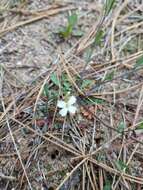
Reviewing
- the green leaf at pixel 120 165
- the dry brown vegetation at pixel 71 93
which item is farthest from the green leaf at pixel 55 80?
the green leaf at pixel 120 165

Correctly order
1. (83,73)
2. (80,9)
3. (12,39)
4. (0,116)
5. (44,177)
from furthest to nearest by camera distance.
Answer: (80,9), (12,39), (83,73), (0,116), (44,177)

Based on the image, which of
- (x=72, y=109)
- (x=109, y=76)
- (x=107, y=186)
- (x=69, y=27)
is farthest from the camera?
(x=69, y=27)

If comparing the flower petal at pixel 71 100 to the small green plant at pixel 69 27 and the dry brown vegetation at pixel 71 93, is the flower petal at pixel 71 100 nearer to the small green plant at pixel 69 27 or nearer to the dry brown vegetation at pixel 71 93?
the dry brown vegetation at pixel 71 93

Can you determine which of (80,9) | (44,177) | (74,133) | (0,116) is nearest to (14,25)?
(80,9)

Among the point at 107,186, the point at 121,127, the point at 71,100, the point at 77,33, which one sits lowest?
the point at 107,186

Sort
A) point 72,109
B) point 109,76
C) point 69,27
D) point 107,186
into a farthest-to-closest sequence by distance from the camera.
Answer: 1. point 69,27
2. point 109,76
3. point 72,109
4. point 107,186

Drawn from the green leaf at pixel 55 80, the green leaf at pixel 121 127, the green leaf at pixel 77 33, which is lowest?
the green leaf at pixel 121 127

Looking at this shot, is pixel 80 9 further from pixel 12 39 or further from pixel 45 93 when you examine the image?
pixel 45 93

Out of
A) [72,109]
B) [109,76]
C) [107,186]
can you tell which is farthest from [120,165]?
[109,76]

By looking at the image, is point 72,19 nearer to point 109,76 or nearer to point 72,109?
point 109,76

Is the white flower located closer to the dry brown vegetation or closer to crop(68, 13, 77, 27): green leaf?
the dry brown vegetation

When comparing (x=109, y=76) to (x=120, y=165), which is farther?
(x=109, y=76)
